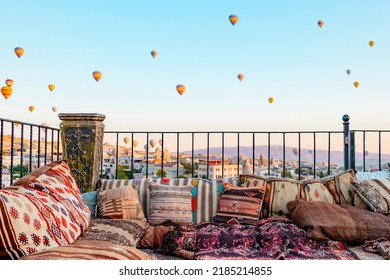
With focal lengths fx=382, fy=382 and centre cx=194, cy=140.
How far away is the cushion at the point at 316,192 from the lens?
104 inches

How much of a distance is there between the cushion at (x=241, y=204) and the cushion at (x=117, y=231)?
1.75ft

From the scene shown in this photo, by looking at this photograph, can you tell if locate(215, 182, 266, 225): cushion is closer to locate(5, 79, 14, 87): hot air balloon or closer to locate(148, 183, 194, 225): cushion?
locate(148, 183, 194, 225): cushion

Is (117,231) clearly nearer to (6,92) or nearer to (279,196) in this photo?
(279,196)

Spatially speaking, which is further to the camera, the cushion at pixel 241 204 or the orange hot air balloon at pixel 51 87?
the orange hot air balloon at pixel 51 87

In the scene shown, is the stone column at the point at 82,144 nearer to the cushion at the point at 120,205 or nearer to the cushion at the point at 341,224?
the cushion at the point at 120,205

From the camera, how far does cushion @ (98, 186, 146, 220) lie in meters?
2.41

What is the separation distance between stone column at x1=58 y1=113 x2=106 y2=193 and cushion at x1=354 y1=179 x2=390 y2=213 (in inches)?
79.5

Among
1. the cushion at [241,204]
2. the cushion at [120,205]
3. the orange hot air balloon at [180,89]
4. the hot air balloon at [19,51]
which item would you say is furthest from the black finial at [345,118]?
the hot air balloon at [19,51]

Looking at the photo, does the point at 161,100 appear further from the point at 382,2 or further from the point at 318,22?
the point at 318,22

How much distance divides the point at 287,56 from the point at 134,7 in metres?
4.11

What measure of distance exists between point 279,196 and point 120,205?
1062mm

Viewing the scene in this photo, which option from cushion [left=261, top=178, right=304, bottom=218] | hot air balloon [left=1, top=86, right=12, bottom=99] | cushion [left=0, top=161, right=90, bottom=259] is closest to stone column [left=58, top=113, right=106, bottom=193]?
cushion [left=0, top=161, right=90, bottom=259]
